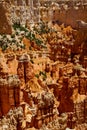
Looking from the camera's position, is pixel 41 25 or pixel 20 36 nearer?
pixel 20 36

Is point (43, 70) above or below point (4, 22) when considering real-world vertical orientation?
below

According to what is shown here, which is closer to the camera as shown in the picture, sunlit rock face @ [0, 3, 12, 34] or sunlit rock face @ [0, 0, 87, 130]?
sunlit rock face @ [0, 0, 87, 130]

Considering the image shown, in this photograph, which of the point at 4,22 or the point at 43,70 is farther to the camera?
the point at 4,22

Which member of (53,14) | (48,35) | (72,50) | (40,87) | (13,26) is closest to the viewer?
(40,87)

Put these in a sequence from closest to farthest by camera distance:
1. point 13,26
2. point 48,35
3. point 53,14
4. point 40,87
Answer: point 40,87 < point 13,26 < point 48,35 < point 53,14

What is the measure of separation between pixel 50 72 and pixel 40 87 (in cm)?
518

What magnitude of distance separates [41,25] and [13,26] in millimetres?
5112

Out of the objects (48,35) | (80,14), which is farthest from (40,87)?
(80,14)

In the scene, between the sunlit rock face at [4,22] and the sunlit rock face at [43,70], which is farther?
the sunlit rock face at [4,22]

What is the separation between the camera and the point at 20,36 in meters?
30.5

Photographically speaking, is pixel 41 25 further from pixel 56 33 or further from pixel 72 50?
pixel 72 50

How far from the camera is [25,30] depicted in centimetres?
3241

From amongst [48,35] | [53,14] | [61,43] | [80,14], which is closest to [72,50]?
[61,43]

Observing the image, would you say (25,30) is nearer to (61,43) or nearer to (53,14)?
(61,43)
